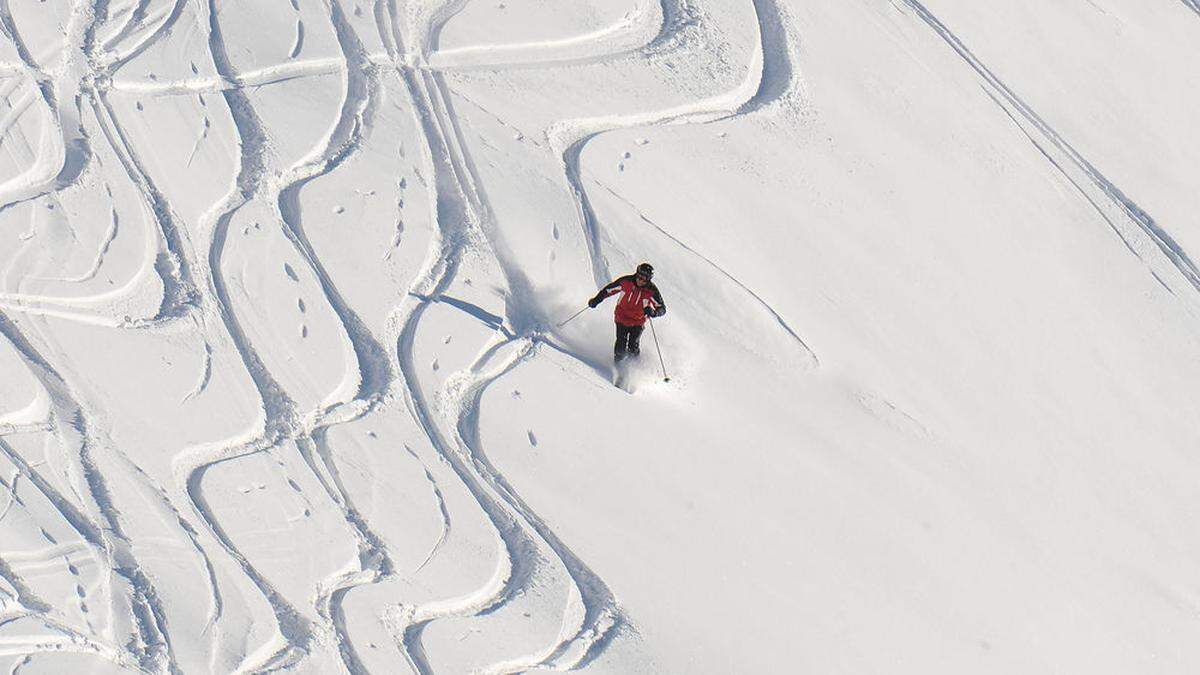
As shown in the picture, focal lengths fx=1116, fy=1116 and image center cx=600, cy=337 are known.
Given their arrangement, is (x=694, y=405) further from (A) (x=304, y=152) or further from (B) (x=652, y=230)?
(A) (x=304, y=152)

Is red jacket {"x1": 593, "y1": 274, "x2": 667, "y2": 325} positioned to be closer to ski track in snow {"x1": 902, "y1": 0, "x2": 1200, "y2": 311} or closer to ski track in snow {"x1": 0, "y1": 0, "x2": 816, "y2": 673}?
ski track in snow {"x1": 0, "y1": 0, "x2": 816, "y2": 673}

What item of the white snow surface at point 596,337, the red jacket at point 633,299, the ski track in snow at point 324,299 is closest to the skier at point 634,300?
the red jacket at point 633,299

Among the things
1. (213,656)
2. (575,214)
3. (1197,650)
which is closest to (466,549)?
(213,656)

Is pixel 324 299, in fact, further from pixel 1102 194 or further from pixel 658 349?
pixel 1102 194

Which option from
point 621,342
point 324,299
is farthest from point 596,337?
point 324,299

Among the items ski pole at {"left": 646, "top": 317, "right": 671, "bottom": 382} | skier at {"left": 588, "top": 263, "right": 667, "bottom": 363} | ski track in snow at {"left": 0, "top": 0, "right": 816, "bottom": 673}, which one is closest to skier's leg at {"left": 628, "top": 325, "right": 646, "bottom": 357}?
skier at {"left": 588, "top": 263, "right": 667, "bottom": 363}

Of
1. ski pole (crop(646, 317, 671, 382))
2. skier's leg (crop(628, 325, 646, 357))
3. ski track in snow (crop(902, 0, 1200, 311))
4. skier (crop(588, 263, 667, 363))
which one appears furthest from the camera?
ski track in snow (crop(902, 0, 1200, 311))
